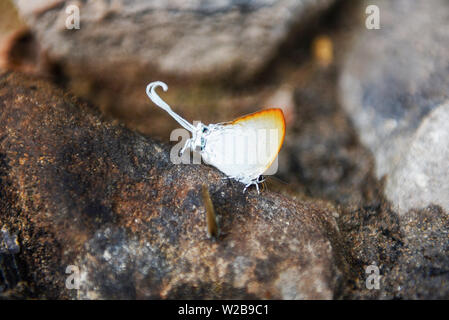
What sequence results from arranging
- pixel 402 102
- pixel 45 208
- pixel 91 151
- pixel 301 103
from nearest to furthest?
pixel 45 208 < pixel 91 151 < pixel 402 102 < pixel 301 103

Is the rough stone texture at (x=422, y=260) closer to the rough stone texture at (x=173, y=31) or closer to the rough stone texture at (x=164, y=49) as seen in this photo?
the rough stone texture at (x=164, y=49)

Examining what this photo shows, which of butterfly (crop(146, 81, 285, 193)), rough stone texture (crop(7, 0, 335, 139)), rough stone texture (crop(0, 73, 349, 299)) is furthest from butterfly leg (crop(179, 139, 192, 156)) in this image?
rough stone texture (crop(7, 0, 335, 139))

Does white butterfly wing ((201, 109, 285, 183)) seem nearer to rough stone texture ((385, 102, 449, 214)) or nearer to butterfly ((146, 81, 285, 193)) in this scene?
butterfly ((146, 81, 285, 193))

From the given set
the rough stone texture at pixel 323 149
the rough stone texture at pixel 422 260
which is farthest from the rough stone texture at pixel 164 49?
the rough stone texture at pixel 422 260
